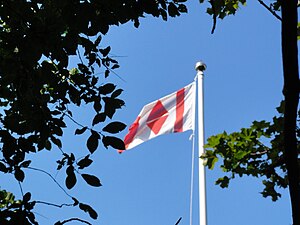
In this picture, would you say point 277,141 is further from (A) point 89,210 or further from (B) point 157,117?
(B) point 157,117

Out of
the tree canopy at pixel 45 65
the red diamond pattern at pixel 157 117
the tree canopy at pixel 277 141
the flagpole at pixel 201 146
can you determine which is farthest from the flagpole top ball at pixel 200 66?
the tree canopy at pixel 45 65

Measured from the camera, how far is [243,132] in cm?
330

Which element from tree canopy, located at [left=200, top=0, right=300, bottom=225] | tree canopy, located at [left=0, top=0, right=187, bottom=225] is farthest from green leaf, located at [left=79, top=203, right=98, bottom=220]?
tree canopy, located at [left=200, top=0, right=300, bottom=225]

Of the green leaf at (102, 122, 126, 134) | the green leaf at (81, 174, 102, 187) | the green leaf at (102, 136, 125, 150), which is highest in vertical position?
the green leaf at (102, 122, 126, 134)

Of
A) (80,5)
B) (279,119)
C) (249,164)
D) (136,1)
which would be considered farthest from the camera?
(249,164)

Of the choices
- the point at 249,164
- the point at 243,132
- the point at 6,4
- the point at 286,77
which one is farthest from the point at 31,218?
the point at 243,132

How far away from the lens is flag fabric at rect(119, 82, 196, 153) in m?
9.59

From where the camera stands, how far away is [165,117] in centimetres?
1003

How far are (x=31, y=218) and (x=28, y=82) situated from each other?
80 centimetres

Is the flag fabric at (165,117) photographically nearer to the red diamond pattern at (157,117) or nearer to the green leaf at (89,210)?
the red diamond pattern at (157,117)

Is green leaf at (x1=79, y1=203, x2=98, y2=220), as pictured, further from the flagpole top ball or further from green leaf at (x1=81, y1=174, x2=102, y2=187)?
the flagpole top ball

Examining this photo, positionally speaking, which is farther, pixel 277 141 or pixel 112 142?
pixel 277 141

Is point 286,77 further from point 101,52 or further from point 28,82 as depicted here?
point 101,52

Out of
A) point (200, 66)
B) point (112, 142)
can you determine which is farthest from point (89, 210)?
point (200, 66)
